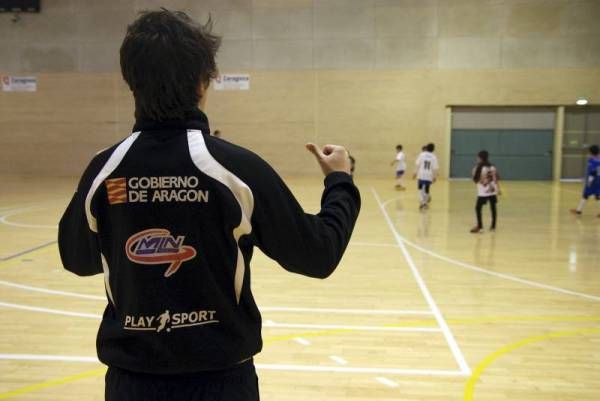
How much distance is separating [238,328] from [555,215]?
13419 mm

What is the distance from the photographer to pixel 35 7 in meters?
22.5

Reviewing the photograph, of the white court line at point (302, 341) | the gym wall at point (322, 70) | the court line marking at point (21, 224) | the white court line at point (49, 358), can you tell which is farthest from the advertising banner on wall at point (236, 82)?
the white court line at point (49, 358)

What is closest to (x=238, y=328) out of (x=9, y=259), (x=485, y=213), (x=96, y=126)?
(x=9, y=259)

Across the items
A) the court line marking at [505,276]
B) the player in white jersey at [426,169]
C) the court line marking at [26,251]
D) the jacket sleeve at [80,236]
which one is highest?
the jacket sleeve at [80,236]

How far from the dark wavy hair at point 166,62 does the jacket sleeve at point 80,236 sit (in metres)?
0.23

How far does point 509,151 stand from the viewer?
886 inches

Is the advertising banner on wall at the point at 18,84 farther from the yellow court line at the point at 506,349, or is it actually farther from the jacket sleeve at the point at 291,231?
the jacket sleeve at the point at 291,231

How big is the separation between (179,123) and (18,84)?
2533 centimetres

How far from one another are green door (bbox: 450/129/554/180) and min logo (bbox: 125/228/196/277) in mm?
22380

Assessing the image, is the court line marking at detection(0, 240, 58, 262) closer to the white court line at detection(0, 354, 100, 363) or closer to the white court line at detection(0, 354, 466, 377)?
the white court line at detection(0, 354, 100, 363)

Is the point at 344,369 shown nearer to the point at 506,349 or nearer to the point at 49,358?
the point at 506,349

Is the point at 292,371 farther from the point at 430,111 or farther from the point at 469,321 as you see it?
the point at 430,111

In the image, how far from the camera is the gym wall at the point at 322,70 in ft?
71.0

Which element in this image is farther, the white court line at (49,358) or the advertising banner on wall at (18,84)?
the advertising banner on wall at (18,84)
